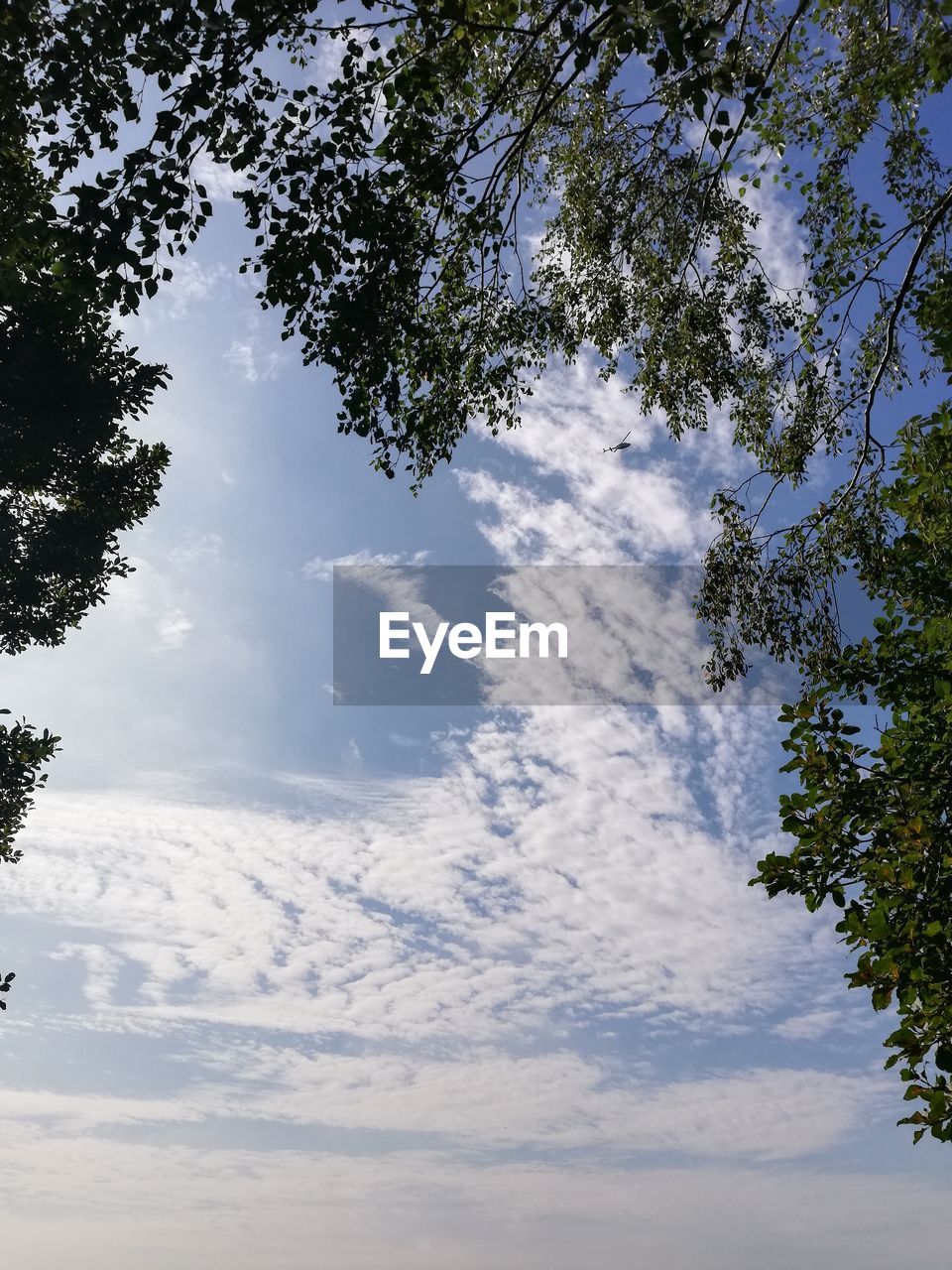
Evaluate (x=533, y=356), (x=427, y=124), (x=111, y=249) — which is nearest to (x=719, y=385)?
(x=533, y=356)

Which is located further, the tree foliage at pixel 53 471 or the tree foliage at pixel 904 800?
the tree foliage at pixel 53 471

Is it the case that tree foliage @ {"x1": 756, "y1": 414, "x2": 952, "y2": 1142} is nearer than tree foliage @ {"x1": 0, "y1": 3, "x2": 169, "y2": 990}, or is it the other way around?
tree foliage @ {"x1": 756, "y1": 414, "x2": 952, "y2": 1142}

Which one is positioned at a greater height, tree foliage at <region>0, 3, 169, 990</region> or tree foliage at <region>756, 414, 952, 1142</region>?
tree foliage at <region>0, 3, 169, 990</region>

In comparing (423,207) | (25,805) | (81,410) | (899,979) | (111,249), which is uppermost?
(81,410)

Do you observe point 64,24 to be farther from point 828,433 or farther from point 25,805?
point 25,805

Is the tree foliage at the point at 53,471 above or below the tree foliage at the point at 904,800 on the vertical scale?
above

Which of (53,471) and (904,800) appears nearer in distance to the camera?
(904,800)

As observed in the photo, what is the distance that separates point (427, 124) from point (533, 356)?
4.26 metres

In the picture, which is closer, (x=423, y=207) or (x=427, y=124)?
(x=427, y=124)

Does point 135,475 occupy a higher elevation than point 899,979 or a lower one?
higher

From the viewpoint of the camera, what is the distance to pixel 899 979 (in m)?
6.41

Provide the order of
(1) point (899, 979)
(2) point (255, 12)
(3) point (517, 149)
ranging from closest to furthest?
(1) point (899, 979) < (2) point (255, 12) < (3) point (517, 149)

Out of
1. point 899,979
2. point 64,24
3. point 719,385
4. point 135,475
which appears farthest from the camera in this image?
point 135,475

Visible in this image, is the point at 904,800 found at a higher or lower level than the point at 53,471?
lower
